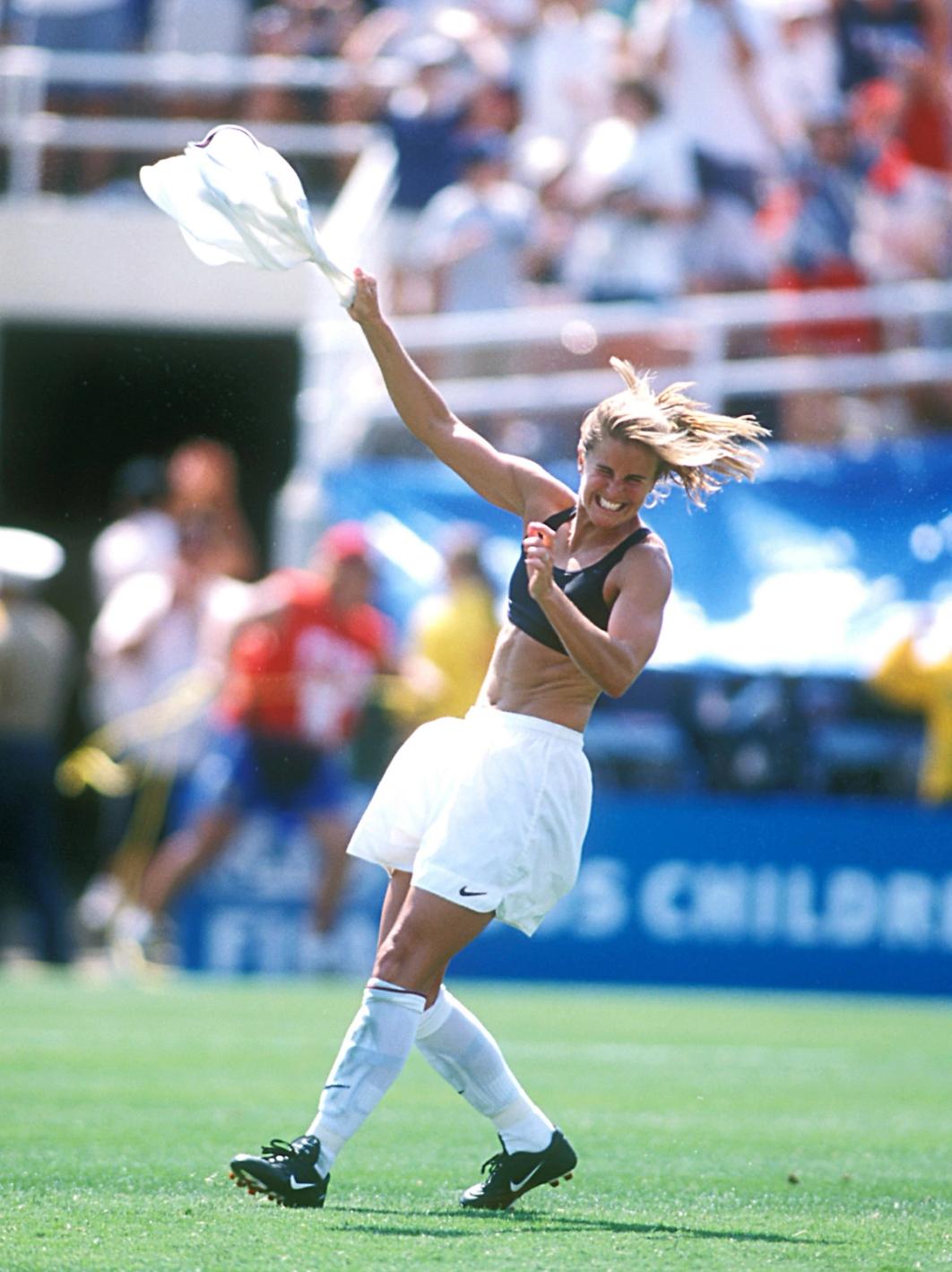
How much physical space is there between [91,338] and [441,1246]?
44.1ft

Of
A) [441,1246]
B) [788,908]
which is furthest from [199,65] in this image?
[441,1246]

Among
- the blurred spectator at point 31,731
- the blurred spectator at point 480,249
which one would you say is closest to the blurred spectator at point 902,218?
the blurred spectator at point 480,249

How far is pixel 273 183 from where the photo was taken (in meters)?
6.01

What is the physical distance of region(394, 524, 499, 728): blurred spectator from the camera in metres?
13.5

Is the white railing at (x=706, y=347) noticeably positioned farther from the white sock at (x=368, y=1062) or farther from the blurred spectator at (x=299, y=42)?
the white sock at (x=368, y=1062)

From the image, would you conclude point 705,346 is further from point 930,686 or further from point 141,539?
point 141,539

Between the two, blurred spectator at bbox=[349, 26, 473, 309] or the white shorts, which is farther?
blurred spectator at bbox=[349, 26, 473, 309]

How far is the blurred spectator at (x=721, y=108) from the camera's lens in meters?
14.8

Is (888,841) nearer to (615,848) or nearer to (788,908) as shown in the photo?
(788,908)

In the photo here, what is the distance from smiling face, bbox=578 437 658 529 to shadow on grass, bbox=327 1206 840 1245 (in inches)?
67.9

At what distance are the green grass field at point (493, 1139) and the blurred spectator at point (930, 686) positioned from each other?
1545 millimetres

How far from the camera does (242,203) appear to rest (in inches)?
238

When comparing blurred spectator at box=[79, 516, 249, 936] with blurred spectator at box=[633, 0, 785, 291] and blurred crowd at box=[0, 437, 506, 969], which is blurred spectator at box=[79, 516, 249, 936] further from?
blurred spectator at box=[633, 0, 785, 291]

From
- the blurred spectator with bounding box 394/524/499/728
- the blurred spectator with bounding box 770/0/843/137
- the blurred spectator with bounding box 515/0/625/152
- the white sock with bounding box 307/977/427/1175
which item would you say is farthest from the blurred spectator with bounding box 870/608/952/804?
the white sock with bounding box 307/977/427/1175
